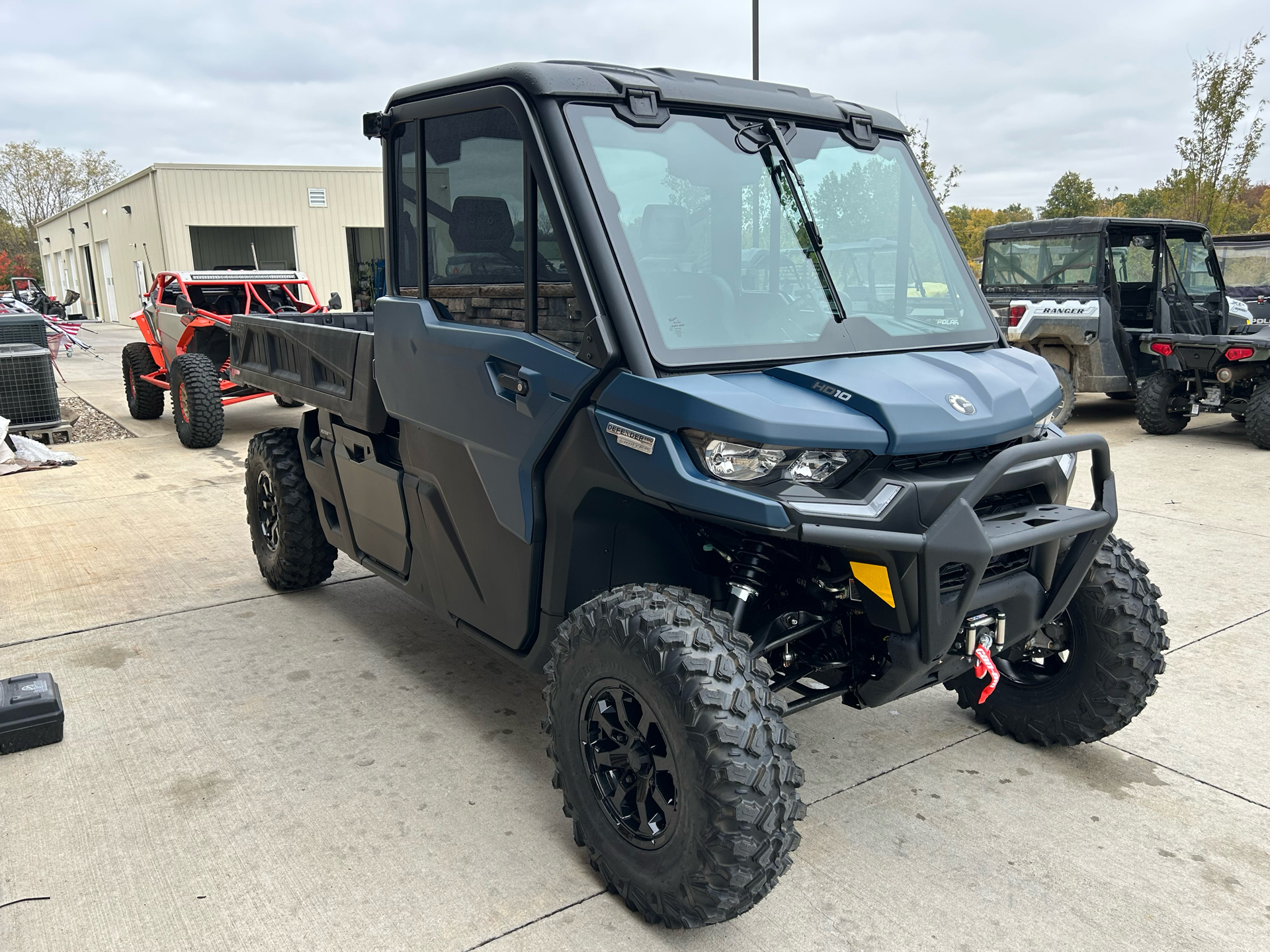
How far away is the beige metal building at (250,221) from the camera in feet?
105

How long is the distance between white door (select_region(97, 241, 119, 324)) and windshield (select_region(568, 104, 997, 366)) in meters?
47.0

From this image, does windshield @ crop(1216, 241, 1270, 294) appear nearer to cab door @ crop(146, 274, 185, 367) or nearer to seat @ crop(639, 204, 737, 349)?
seat @ crop(639, 204, 737, 349)

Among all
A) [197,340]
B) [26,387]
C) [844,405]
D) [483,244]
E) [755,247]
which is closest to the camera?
[844,405]

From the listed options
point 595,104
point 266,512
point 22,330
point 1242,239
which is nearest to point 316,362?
point 266,512

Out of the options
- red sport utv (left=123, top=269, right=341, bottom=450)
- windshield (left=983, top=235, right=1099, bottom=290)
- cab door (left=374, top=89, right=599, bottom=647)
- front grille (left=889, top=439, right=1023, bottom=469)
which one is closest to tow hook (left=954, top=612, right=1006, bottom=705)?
front grille (left=889, top=439, right=1023, bottom=469)

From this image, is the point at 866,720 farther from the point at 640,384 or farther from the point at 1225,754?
the point at 640,384

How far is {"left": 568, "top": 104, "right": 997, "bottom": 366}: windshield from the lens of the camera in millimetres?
2701

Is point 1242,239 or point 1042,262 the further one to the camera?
point 1242,239

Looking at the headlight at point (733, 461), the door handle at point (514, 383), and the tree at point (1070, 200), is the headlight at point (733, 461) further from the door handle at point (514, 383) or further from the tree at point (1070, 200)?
the tree at point (1070, 200)

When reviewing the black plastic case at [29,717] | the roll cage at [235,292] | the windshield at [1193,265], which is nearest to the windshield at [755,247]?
the black plastic case at [29,717]

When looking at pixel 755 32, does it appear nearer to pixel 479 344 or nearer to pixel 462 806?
pixel 479 344

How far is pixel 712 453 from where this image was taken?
2.45 m

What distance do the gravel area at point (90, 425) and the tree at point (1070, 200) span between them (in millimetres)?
28889

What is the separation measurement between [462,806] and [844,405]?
5.80 ft
